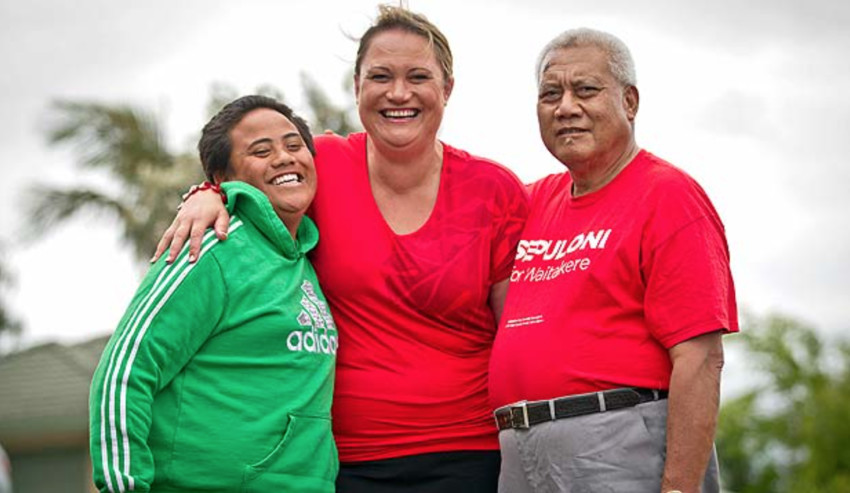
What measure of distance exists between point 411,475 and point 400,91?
1396 millimetres

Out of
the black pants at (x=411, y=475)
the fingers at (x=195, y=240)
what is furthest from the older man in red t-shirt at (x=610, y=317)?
the fingers at (x=195, y=240)

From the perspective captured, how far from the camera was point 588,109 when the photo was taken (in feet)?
13.1

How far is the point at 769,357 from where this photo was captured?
56.3 ft

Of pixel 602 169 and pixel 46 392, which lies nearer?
pixel 602 169

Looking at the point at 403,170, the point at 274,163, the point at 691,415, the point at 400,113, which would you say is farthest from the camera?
the point at 403,170

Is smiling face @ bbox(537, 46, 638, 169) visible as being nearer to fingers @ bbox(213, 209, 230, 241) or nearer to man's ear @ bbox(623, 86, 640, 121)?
man's ear @ bbox(623, 86, 640, 121)

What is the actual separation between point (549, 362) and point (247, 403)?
0.98m

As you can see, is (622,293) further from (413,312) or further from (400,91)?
(400,91)

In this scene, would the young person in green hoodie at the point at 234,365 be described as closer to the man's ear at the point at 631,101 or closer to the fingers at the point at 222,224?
the fingers at the point at 222,224

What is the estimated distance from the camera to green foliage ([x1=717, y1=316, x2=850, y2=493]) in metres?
15.9

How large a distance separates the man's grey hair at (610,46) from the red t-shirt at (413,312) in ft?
2.24

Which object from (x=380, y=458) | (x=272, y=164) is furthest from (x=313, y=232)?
(x=380, y=458)

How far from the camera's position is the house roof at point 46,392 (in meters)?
15.0

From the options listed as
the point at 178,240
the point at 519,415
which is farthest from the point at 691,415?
the point at 178,240
